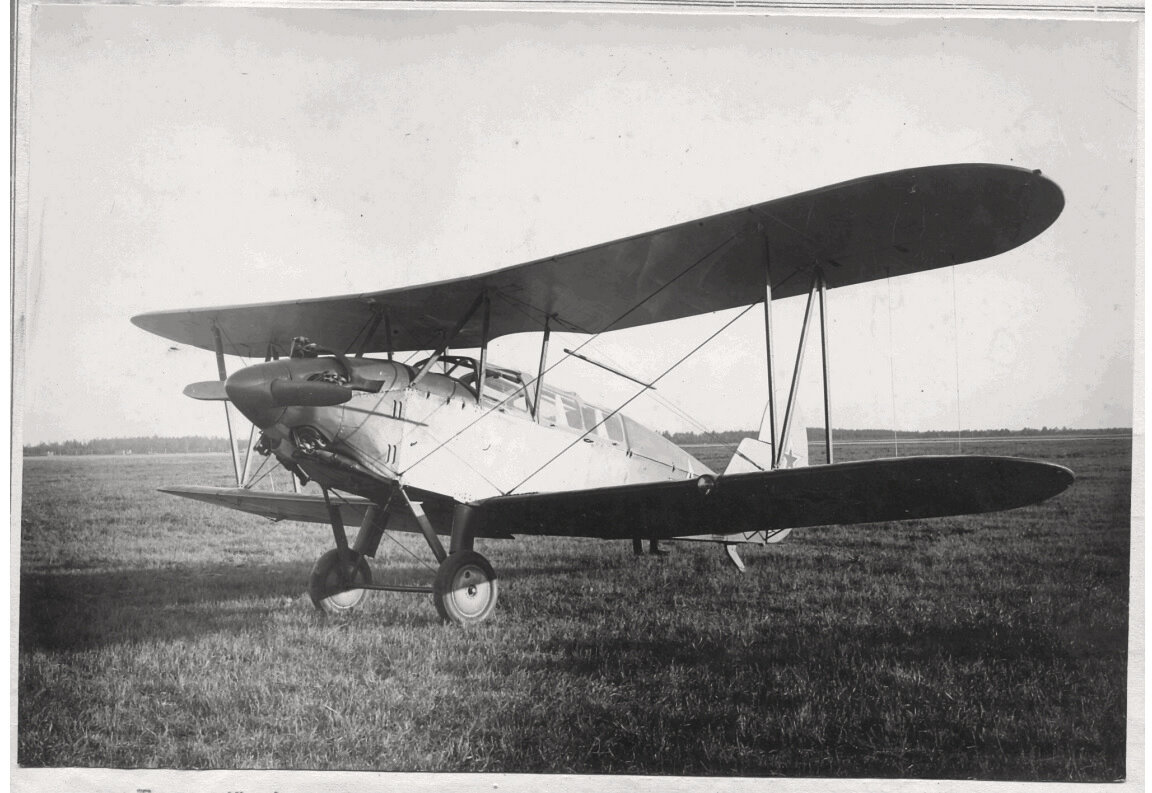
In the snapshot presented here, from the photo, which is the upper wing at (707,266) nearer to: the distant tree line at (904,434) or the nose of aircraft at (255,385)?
the nose of aircraft at (255,385)

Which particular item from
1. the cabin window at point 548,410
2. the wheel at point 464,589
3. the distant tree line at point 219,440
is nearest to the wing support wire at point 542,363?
the cabin window at point 548,410

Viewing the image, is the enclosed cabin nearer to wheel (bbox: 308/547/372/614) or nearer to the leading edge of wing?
the leading edge of wing

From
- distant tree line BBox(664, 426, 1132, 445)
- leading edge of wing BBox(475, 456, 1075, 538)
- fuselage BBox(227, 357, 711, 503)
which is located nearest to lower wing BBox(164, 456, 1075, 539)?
leading edge of wing BBox(475, 456, 1075, 538)

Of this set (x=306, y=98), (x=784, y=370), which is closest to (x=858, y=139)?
(x=784, y=370)

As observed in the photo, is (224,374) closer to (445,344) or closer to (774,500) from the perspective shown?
(445,344)

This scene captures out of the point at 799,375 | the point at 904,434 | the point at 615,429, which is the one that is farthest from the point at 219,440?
the point at 904,434

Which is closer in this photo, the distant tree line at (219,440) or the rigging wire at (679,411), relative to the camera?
the distant tree line at (219,440)
